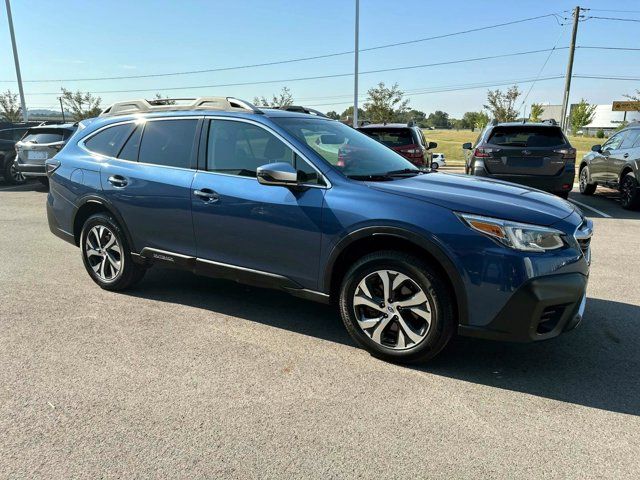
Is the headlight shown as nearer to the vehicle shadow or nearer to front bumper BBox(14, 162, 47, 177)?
the vehicle shadow

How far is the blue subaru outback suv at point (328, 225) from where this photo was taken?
3.05 m

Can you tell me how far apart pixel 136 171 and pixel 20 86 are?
24.8 m

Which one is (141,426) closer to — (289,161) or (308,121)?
(289,161)

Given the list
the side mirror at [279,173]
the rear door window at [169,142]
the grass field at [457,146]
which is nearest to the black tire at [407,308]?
the side mirror at [279,173]

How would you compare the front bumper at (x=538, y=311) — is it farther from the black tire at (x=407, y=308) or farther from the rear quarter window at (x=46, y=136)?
the rear quarter window at (x=46, y=136)

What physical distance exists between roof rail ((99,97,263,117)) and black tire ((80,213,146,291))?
3.61 feet

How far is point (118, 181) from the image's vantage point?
459 cm

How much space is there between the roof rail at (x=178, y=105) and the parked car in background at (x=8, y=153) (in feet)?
34.1

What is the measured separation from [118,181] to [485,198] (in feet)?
10.6

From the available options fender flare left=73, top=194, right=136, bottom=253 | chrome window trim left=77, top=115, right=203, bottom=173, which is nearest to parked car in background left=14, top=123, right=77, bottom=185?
chrome window trim left=77, top=115, right=203, bottom=173

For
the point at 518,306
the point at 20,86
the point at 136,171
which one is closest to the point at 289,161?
the point at 136,171

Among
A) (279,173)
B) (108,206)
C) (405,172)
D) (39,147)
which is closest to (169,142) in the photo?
(108,206)

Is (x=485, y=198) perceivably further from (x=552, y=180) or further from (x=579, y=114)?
(x=579, y=114)

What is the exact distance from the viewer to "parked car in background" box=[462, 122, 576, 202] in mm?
8586
